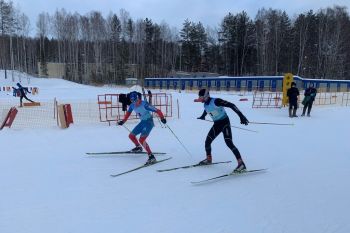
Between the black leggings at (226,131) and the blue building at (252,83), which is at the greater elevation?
the blue building at (252,83)

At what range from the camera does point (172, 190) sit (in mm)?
5523

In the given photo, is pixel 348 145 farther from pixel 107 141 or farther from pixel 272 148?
pixel 107 141

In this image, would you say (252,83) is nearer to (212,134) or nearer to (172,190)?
(212,134)

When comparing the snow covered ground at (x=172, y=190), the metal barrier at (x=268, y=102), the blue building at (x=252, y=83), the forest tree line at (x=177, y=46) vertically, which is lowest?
the snow covered ground at (x=172, y=190)

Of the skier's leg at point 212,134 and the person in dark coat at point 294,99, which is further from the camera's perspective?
the person in dark coat at point 294,99

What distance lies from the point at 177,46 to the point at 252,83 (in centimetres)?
3023

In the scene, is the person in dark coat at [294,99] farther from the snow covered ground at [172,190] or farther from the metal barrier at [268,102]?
the snow covered ground at [172,190]

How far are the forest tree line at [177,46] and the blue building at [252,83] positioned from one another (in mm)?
11166

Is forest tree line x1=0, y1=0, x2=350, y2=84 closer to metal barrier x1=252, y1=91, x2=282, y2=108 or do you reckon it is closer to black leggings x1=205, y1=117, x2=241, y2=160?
metal barrier x1=252, y1=91, x2=282, y2=108

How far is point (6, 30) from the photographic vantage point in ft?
175

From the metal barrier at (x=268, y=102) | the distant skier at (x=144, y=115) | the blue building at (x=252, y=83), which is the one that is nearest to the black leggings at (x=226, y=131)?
the distant skier at (x=144, y=115)

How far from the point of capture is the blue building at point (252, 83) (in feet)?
129

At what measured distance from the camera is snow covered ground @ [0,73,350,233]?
169 inches

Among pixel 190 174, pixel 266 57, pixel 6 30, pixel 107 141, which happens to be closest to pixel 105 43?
pixel 6 30
